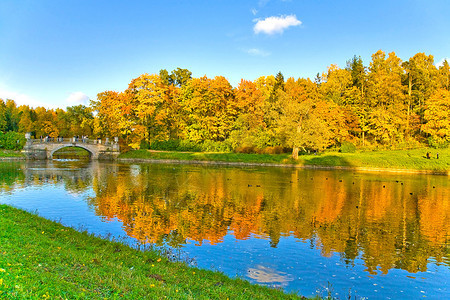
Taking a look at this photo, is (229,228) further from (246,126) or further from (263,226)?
(246,126)

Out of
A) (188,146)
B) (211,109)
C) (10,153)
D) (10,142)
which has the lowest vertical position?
(10,153)

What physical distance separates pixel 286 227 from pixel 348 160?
4262cm

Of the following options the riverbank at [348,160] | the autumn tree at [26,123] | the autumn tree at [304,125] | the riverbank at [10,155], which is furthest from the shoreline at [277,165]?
the autumn tree at [26,123]

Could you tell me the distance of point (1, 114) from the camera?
295 feet

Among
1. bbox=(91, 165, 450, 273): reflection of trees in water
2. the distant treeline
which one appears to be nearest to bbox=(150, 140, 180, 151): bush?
the distant treeline

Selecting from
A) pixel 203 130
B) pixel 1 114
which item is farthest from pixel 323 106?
pixel 1 114

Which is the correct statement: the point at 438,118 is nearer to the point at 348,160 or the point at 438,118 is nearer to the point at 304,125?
the point at 348,160

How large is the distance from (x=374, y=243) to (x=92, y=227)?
13288 mm

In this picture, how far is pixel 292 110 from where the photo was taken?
196 feet

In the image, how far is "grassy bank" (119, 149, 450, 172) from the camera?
52156mm

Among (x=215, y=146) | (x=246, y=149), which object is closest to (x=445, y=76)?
(x=246, y=149)

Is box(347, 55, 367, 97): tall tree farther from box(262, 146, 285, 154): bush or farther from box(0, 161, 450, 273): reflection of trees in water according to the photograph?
box(0, 161, 450, 273): reflection of trees in water

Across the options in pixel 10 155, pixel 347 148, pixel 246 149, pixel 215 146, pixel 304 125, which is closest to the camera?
pixel 304 125

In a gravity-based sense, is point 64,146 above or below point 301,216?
above
